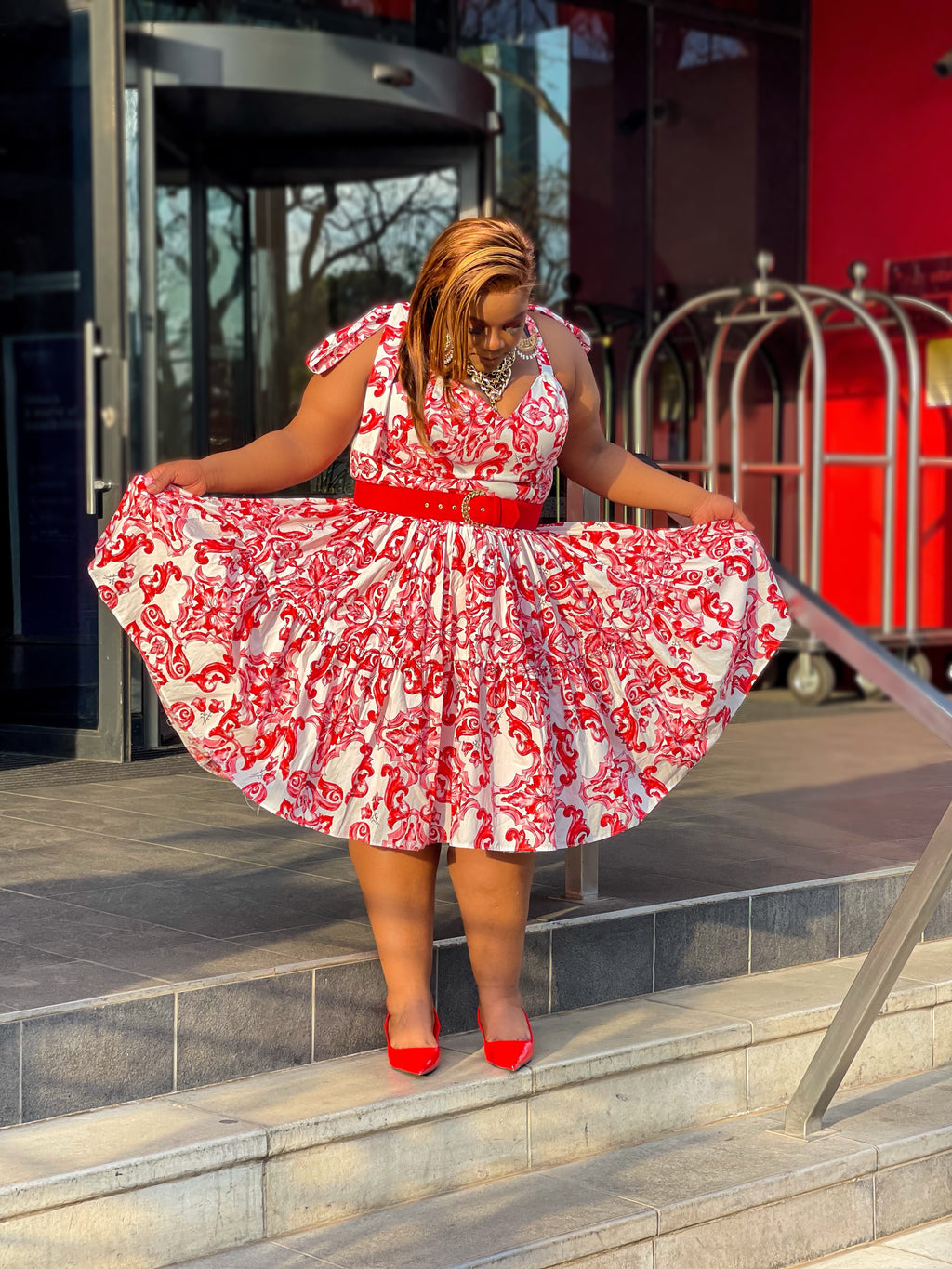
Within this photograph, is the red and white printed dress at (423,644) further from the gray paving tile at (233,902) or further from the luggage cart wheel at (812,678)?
the luggage cart wheel at (812,678)

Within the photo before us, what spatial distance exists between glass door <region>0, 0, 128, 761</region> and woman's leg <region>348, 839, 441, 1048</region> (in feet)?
7.48

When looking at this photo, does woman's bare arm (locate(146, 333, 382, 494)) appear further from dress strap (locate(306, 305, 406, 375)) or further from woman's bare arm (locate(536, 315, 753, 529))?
woman's bare arm (locate(536, 315, 753, 529))

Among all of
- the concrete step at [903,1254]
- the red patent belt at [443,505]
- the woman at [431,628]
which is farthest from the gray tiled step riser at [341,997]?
the red patent belt at [443,505]

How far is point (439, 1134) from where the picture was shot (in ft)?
7.31

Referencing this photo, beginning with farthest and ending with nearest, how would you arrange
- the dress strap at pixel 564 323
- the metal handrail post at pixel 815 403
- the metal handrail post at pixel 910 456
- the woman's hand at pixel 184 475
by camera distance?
1. the metal handrail post at pixel 910 456
2. the metal handrail post at pixel 815 403
3. the dress strap at pixel 564 323
4. the woman's hand at pixel 184 475

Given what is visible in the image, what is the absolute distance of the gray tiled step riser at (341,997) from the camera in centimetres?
209

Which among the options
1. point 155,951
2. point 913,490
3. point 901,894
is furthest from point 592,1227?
point 913,490

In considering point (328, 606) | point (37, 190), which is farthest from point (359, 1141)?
point (37, 190)

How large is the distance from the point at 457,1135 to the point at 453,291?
1170 mm

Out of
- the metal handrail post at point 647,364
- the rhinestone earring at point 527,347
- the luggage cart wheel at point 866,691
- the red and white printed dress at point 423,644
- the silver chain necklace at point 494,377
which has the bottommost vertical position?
the luggage cart wheel at point 866,691

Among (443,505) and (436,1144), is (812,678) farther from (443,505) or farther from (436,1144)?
(436,1144)

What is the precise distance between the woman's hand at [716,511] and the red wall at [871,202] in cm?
486

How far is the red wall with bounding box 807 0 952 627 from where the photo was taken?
23.5 ft

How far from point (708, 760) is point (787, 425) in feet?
10.6
